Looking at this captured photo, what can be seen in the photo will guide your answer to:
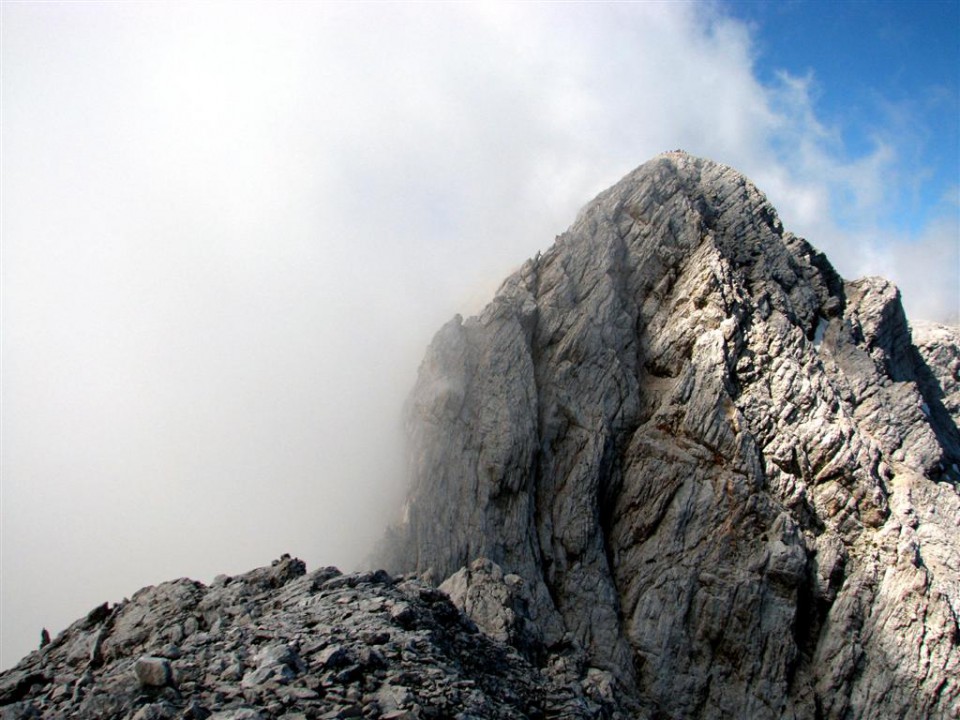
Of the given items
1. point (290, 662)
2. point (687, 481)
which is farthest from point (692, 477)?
point (290, 662)

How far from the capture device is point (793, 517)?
145 feet

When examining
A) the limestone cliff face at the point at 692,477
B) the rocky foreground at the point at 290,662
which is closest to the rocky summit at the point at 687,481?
the limestone cliff face at the point at 692,477

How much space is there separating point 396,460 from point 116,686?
138 ft

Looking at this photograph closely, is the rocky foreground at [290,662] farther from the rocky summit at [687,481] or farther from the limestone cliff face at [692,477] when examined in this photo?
the limestone cliff face at [692,477]

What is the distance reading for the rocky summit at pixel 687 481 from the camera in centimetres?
4031

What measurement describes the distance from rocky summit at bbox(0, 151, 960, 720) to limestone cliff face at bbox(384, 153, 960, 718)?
155 millimetres

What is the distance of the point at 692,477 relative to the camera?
45.3 metres

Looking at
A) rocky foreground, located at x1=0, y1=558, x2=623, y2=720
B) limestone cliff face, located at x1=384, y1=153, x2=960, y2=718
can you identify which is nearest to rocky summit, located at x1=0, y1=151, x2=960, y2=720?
limestone cliff face, located at x1=384, y1=153, x2=960, y2=718

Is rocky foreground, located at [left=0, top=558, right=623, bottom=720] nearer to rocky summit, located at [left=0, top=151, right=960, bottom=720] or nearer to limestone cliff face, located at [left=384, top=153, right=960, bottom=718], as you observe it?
rocky summit, located at [left=0, top=151, right=960, bottom=720]

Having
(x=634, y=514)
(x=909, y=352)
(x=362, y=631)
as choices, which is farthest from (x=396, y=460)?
(x=909, y=352)

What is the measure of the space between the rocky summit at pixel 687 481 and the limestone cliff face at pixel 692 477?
155 mm

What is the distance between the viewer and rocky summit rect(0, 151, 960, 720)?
40.3m

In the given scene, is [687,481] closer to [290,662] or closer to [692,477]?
[692,477]

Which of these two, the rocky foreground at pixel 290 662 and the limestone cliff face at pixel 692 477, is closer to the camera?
the rocky foreground at pixel 290 662
